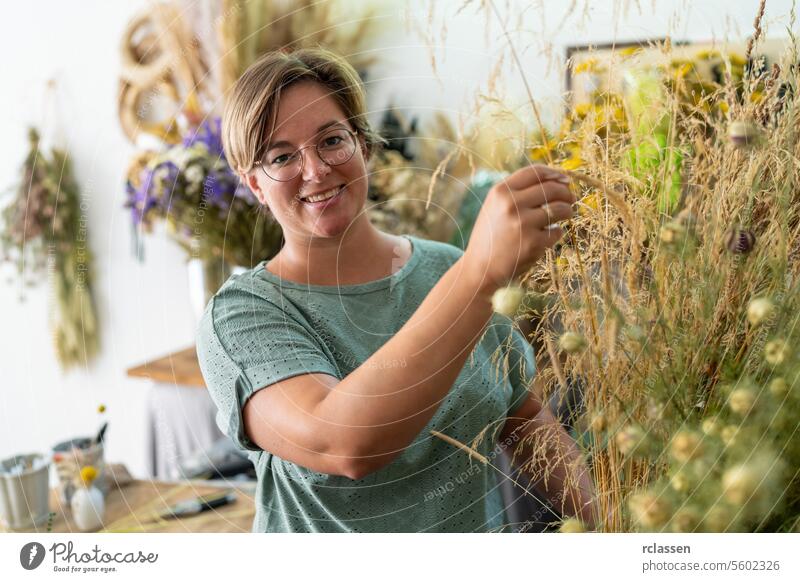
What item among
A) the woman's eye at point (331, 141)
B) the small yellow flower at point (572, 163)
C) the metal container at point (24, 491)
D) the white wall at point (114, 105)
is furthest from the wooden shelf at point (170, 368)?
the small yellow flower at point (572, 163)

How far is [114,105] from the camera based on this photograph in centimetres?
54

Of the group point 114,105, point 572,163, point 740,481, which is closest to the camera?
point 740,481

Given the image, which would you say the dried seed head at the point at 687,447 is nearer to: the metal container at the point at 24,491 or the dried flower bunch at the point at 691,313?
the dried flower bunch at the point at 691,313

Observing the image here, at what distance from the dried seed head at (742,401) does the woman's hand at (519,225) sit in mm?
120

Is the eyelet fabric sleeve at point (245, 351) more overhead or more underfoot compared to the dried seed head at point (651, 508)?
more overhead

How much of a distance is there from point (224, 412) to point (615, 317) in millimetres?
264

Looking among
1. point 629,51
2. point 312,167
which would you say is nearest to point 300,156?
point 312,167

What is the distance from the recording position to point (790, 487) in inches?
14.8

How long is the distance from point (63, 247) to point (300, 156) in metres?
0.23

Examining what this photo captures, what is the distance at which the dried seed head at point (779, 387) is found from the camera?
0.34 metres

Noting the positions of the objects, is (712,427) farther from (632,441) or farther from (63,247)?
(63,247)

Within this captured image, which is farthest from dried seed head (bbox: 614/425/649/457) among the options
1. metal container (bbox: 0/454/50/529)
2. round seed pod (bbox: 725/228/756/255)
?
metal container (bbox: 0/454/50/529)
